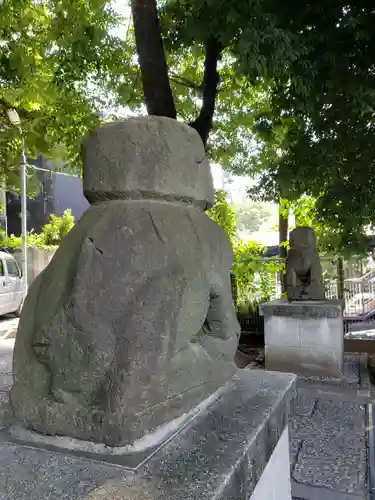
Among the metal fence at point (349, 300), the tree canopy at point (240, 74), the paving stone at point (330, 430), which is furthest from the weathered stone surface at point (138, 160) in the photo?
the metal fence at point (349, 300)

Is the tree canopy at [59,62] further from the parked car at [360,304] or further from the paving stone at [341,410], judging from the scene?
the parked car at [360,304]

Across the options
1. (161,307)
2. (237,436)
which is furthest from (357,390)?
(161,307)

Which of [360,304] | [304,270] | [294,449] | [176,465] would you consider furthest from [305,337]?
[176,465]

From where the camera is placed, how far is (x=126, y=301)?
5.04 feet

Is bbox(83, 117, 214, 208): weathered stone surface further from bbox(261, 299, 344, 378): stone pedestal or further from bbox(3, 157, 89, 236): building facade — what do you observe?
bbox(3, 157, 89, 236): building facade

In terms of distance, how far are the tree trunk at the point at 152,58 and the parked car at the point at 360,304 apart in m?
6.71

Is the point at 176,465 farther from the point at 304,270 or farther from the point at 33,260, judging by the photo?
the point at 33,260

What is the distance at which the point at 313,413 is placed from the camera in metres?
4.41

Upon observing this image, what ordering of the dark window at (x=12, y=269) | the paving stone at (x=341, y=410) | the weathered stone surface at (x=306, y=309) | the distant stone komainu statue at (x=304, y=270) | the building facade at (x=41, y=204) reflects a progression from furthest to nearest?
the building facade at (x=41, y=204) → the dark window at (x=12, y=269) → the distant stone komainu statue at (x=304, y=270) → the weathered stone surface at (x=306, y=309) → the paving stone at (x=341, y=410)

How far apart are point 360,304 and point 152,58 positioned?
746cm

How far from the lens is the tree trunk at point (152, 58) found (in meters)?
4.96

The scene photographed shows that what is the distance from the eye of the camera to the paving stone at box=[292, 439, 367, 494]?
3.08 m

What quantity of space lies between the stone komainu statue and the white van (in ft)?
28.3

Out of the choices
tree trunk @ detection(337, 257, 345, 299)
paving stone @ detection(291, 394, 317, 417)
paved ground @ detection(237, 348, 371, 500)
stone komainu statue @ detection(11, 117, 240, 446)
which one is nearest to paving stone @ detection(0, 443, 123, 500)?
stone komainu statue @ detection(11, 117, 240, 446)
